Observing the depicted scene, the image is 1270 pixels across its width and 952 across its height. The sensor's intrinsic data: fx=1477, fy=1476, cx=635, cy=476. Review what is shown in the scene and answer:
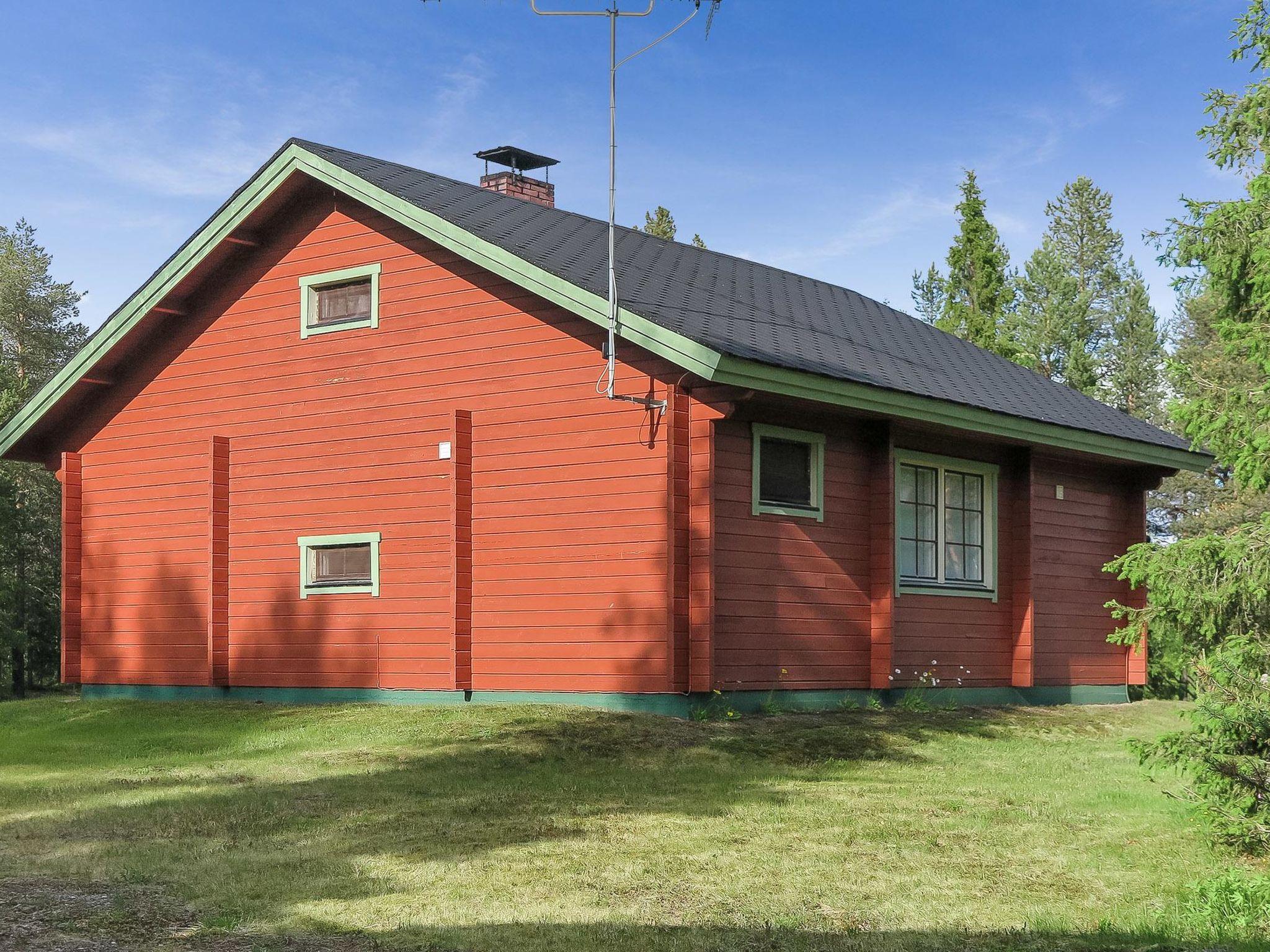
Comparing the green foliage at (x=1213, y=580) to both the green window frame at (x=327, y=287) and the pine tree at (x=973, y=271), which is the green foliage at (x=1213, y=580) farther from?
the pine tree at (x=973, y=271)

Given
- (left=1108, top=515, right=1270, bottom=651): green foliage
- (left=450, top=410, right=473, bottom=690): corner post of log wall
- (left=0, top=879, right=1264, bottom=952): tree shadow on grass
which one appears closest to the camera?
(left=0, top=879, right=1264, bottom=952): tree shadow on grass

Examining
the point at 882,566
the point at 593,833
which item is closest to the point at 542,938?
the point at 593,833

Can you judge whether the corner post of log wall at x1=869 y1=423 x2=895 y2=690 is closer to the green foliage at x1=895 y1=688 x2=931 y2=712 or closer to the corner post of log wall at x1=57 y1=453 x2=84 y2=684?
the green foliage at x1=895 y1=688 x2=931 y2=712

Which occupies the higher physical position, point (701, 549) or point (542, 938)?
point (701, 549)

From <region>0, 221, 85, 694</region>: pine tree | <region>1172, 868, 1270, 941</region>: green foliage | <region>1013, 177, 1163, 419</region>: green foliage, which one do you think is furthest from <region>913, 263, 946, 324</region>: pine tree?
<region>1172, 868, 1270, 941</region>: green foliage

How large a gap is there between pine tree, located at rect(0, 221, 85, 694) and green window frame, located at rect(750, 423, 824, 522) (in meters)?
27.3

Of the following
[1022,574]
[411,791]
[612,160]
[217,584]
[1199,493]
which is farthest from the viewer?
[1199,493]

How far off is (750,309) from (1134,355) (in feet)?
129

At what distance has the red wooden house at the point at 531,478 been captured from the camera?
1473cm

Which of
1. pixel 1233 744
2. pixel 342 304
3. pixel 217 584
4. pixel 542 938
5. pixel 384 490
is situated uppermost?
pixel 342 304

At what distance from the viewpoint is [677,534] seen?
14.4 m

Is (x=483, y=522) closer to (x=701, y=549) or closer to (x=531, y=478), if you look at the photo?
(x=531, y=478)

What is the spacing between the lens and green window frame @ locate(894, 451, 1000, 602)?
17.3 m

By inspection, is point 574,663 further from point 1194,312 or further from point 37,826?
point 1194,312
